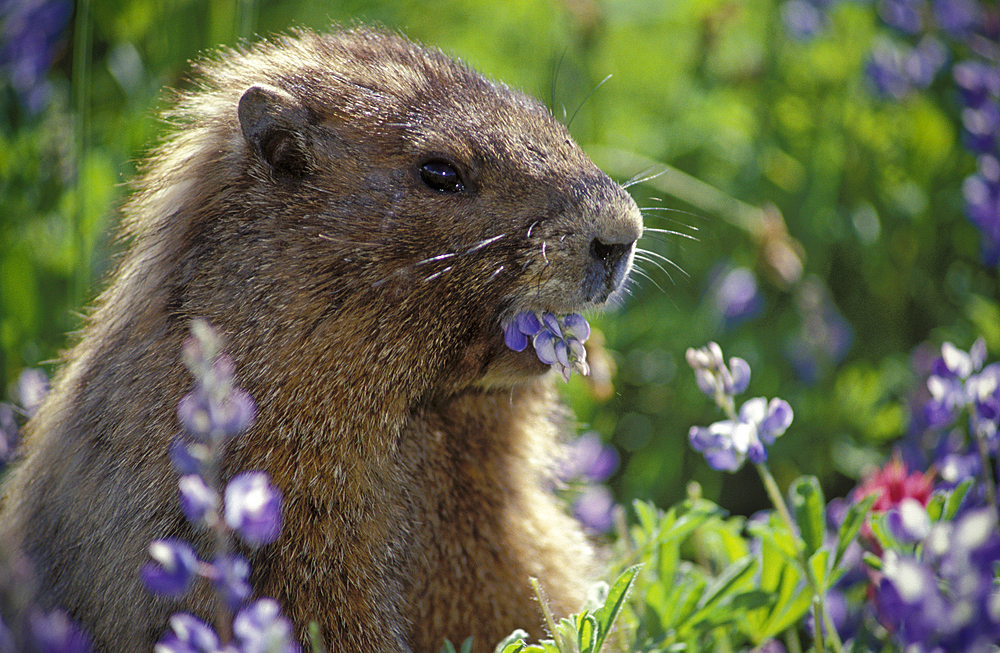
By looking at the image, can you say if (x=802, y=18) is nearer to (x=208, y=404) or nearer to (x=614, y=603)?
(x=614, y=603)

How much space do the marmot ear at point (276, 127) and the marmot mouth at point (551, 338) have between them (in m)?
0.64

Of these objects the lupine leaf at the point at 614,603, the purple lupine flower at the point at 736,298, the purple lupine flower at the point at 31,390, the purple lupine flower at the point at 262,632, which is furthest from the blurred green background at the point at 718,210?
the purple lupine flower at the point at 262,632

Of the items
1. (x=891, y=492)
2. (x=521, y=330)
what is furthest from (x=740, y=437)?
(x=891, y=492)

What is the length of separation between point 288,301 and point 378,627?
757mm

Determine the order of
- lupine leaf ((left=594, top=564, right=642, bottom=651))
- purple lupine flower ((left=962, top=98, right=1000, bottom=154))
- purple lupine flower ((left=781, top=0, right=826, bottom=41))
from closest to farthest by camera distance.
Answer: lupine leaf ((left=594, top=564, right=642, bottom=651)), purple lupine flower ((left=962, top=98, right=1000, bottom=154)), purple lupine flower ((left=781, top=0, right=826, bottom=41))

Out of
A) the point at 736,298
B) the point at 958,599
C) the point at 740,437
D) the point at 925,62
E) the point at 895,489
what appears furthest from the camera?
the point at 925,62

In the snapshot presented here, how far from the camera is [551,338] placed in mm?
2057

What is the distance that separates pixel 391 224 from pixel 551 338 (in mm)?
446

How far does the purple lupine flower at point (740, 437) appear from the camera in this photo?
6.54ft

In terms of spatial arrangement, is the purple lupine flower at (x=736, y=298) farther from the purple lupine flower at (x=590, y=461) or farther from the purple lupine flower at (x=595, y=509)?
the purple lupine flower at (x=595, y=509)

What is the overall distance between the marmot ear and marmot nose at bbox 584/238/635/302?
72 centimetres

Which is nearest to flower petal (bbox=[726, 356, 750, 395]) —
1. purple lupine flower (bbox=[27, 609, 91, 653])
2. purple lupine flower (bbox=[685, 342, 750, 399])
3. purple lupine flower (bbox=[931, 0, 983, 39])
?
purple lupine flower (bbox=[685, 342, 750, 399])

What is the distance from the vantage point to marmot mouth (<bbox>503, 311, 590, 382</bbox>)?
2.05 metres

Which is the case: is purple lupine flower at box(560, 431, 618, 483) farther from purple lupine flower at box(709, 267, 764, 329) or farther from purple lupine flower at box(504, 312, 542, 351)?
purple lupine flower at box(504, 312, 542, 351)
